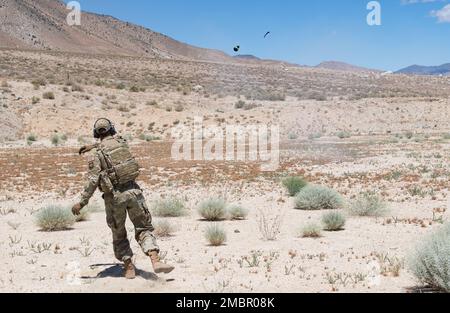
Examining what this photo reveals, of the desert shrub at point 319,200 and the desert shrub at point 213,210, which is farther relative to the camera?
the desert shrub at point 319,200

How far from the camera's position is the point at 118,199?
6.93 meters

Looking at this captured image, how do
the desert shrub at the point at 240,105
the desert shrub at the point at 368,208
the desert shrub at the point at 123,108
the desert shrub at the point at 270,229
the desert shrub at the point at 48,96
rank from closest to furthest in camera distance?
the desert shrub at the point at 270,229
the desert shrub at the point at 368,208
the desert shrub at the point at 48,96
the desert shrub at the point at 123,108
the desert shrub at the point at 240,105

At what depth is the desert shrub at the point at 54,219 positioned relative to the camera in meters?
11.0

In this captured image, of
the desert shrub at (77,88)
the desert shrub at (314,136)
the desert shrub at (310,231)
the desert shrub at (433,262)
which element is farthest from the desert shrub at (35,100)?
the desert shrub at (433,262)

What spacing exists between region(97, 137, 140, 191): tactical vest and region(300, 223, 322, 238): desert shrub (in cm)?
404

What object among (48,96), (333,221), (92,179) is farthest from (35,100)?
(92,179)

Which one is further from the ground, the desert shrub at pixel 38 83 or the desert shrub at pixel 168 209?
the desert shrub at pixel 38 83

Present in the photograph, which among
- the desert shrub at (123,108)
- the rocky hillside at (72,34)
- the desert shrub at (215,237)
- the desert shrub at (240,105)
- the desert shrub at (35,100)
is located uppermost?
the rocky hillside at (72,34)

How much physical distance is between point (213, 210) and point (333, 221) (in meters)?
2.58

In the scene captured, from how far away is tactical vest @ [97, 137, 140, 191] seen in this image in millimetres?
6914

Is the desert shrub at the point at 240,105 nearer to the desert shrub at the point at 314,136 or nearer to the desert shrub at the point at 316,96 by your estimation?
the desert shrub at the point at 316,96

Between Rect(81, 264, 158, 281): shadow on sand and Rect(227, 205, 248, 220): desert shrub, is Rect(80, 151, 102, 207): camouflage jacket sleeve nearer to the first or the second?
Rect(81, 264, 158, 281): shadow on sand

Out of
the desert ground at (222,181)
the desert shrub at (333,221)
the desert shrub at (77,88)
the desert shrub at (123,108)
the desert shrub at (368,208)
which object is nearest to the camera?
the desert ground at (222,181)
